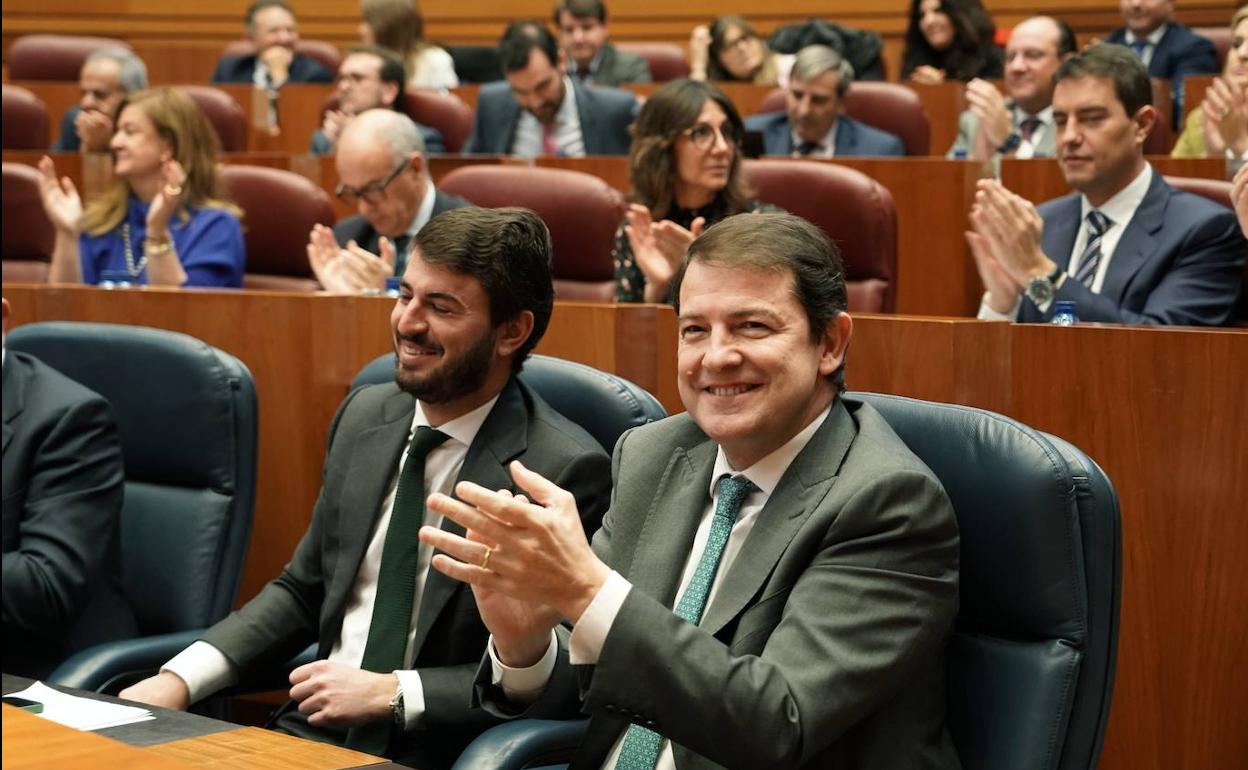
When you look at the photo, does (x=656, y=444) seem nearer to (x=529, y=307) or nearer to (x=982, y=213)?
(x=529, y=307)

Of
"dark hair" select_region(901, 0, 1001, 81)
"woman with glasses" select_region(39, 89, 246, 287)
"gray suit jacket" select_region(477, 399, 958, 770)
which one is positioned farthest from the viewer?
"dark hair" select_region(901, 0, 1001, 81)

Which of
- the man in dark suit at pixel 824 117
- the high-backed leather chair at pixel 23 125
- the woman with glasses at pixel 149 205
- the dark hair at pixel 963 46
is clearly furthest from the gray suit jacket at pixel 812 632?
the dark hair at pixel 963 46

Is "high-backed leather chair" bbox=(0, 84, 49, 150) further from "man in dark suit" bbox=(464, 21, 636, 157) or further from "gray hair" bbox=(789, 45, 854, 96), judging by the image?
"gray hair" bbox=(789, 45, 854, 96)

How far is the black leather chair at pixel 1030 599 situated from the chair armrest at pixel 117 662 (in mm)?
1028

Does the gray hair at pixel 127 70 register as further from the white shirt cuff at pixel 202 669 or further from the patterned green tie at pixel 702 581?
the patterned green tie at pixel 702 581

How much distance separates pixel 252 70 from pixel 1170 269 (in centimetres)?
497

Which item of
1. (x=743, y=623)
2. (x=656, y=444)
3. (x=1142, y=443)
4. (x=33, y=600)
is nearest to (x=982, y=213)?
(x=1142, y=443)

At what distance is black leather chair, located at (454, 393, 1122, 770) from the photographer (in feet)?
4.53

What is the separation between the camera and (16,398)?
217cm

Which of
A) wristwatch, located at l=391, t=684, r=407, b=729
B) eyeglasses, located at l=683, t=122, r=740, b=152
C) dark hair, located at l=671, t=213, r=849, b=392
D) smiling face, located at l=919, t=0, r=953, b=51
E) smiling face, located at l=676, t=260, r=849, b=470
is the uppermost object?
smiling face, located at l=919, t=0, r=953, b=51

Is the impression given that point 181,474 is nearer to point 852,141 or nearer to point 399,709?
point 399,709

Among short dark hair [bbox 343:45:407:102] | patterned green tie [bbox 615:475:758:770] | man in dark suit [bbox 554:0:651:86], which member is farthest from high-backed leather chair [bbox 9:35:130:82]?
patterned green tie [bbox 615:475:758:770]

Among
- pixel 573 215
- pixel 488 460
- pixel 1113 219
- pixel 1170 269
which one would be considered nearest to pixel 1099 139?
pixel 1113 219

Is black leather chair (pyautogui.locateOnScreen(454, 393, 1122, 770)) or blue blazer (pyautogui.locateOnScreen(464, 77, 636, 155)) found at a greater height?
blue blazer (pyautogui.locateOnScreen(464, 77, 636, 155))
